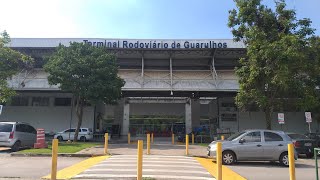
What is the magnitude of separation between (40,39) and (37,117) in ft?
28.8

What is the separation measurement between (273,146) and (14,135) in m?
14.7

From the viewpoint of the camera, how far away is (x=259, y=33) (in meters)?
23.2

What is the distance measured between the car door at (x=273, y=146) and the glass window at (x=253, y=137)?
0.90 feet

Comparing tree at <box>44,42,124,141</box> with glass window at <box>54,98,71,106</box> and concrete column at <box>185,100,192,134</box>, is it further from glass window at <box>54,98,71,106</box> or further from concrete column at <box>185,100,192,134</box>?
concrete column at <box>185,100,192,134</box>

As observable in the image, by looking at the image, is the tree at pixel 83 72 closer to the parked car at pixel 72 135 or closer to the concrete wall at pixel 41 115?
the parked car at pixel 72 135

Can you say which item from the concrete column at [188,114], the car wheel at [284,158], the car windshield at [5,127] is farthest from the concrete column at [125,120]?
the car wheel at [284,158]

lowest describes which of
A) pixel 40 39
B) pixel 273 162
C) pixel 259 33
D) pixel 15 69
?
pixel 273 162

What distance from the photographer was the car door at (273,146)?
15695 millimetres

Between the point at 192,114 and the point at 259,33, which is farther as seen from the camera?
the point at 192,114

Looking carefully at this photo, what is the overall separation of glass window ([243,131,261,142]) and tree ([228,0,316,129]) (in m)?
6.60

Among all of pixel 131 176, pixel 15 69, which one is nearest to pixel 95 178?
pixel 131 176

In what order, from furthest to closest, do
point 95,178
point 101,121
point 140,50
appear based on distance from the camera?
point 101,121, point 140,50, point 95,178

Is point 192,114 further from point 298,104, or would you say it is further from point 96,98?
point 298,104

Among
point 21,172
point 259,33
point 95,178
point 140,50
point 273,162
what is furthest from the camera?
point 140,50
